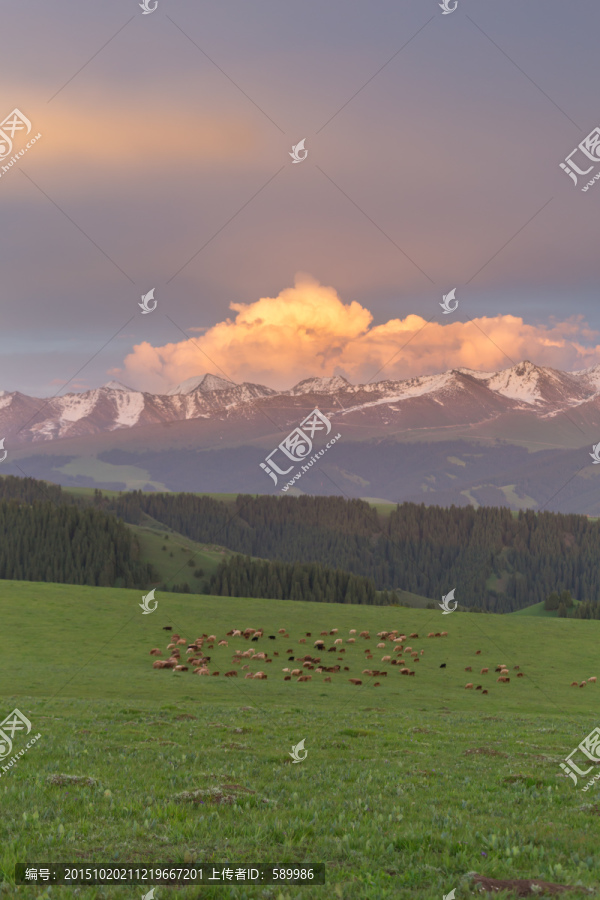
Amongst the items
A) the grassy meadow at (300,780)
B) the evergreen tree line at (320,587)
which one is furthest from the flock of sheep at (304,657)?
the evergreen tree line at (320,587)

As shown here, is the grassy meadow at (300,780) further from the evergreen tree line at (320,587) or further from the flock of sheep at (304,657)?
the evergreen tree line at (320,587)

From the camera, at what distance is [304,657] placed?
5406 cm

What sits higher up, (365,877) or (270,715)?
(365,877)

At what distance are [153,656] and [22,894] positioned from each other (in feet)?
155

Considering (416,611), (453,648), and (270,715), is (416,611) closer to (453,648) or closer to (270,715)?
(453,648)

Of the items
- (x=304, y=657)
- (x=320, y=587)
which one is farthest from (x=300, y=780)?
(x=320, y=587)

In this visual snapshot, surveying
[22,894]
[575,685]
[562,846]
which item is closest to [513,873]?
[562,846]

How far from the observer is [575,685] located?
51.1 m

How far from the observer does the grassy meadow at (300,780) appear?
10.4 m

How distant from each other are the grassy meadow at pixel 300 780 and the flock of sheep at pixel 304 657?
125cm

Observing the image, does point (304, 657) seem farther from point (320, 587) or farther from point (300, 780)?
point (320, 587)

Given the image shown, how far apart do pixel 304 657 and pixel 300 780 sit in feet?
128

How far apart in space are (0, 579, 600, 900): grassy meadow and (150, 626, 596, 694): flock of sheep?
1.25m

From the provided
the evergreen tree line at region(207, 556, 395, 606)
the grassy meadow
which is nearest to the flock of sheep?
the grassy meadow
